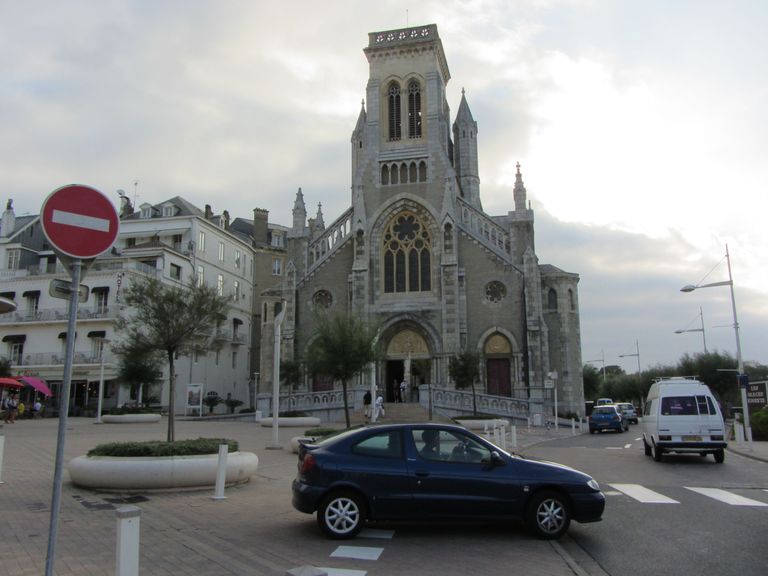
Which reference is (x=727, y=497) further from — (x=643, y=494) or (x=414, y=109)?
(x=414, y=109)

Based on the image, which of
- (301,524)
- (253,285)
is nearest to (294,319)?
(253,285)

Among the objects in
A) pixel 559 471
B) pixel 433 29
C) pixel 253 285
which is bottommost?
pixel 559 471

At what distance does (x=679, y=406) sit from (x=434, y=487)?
12.4 meters

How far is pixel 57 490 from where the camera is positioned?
4.50 metres

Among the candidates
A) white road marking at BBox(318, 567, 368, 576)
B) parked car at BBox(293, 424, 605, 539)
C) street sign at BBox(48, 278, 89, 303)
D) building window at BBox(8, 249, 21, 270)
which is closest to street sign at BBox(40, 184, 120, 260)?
street sign at BBox(48, 278, 89, 303)

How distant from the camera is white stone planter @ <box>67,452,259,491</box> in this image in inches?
414

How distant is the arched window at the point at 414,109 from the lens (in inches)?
1698

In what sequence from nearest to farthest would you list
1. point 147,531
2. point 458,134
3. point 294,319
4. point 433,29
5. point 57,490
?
point 57,490, point 147,531, point 294,319, point 433,29, point 458,134

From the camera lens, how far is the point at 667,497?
37.1ft

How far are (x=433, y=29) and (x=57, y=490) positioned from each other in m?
44.2

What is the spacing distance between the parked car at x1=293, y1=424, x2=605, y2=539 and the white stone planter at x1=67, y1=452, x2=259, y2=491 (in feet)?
11.1

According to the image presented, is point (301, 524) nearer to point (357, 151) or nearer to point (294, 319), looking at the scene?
point (294, 319)

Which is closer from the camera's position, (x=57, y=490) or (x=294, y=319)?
(x=57, y=490)

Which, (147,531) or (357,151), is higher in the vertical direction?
(357,151)
